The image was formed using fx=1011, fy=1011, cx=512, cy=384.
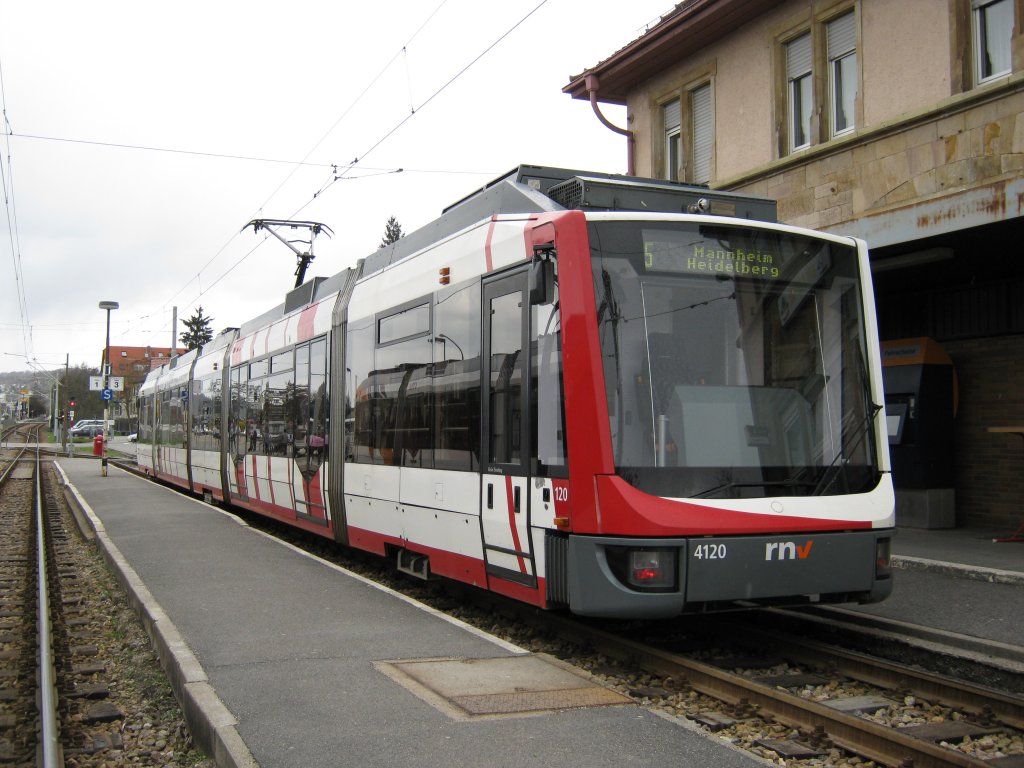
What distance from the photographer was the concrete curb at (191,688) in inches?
180

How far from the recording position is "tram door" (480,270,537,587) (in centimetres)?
673

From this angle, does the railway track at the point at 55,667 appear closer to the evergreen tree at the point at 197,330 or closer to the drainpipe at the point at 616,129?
the drainpipe at the point at 616,129

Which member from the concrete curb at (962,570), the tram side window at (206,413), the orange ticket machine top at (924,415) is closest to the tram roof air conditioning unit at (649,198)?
the concrete curb at (962,570)

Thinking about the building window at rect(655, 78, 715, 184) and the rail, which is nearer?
the rail

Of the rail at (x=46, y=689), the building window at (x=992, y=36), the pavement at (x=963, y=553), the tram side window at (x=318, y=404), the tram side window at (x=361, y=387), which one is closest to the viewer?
the rail at (x=46, y=689)

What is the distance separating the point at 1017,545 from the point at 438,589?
6336mm

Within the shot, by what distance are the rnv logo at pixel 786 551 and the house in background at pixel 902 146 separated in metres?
4.62

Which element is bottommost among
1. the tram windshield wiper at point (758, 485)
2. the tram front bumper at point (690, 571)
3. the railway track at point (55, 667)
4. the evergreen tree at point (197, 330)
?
the railway track at point (55, 667)

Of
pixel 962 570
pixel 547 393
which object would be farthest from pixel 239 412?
pixel 962 570

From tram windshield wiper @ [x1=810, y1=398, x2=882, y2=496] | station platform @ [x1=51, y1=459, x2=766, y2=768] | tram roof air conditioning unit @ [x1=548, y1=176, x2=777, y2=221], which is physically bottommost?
station platform @ [x1=51, y1=459, x2=766, y2=768]

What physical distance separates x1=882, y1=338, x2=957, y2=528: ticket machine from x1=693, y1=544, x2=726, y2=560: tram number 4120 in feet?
24.8

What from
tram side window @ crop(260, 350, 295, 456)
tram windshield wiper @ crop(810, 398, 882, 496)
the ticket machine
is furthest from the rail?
the ticket machine

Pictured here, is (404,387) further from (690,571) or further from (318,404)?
(690,571)

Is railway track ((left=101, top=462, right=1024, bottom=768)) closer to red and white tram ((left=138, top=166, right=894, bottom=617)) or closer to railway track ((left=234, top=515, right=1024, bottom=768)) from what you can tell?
railway track ((left=234, top=515, right=1024, bottom=768))
